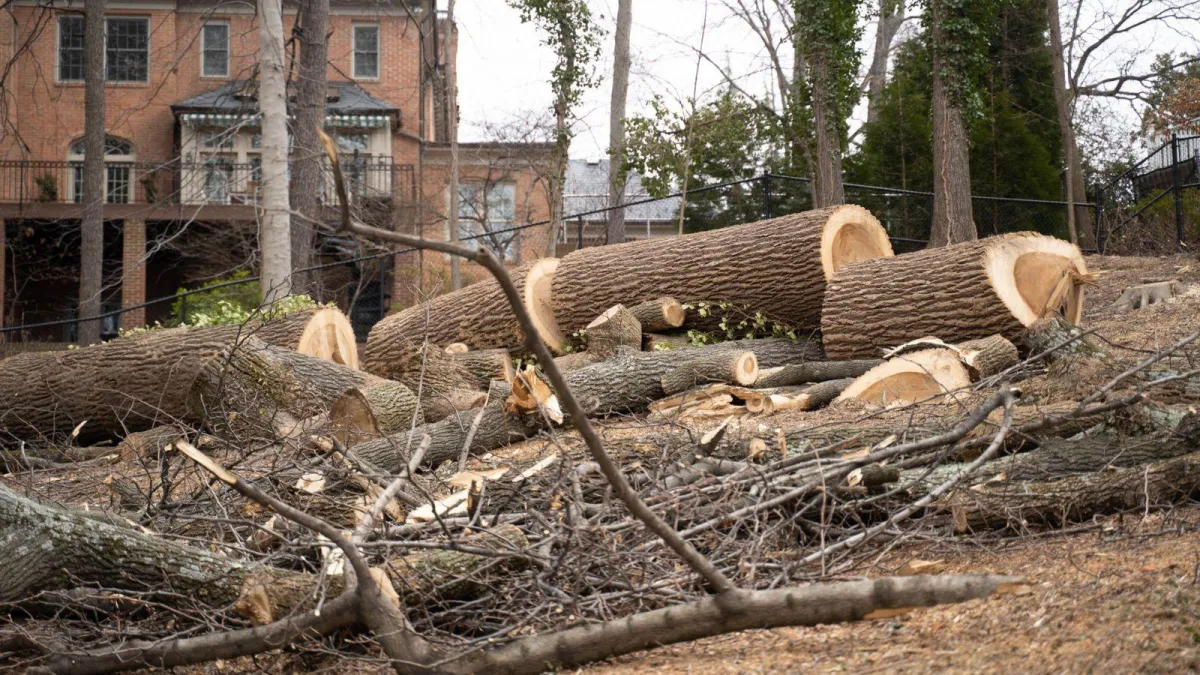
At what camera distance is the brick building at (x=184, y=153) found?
21.7 m

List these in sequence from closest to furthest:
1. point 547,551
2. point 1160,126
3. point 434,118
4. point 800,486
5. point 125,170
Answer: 1. point 547,551
2. point 800,486
3. point 1160,126
4. point 125,170
5. point 434,118

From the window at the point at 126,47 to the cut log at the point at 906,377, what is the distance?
74.6ft

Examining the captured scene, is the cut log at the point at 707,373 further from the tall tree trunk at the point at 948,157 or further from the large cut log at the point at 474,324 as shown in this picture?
the tall tree trunk at the point at 948,157

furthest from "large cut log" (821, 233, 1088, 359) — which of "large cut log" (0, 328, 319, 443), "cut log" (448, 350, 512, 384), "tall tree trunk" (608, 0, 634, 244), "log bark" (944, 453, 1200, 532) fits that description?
"tall tree trunk" (608, 0, 634, 244)

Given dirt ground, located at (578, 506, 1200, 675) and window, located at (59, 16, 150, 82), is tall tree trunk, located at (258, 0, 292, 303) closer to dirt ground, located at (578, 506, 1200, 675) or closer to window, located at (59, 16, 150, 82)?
dirt ground, located at (578, 506, 1200, 675)

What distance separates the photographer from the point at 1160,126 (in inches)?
803

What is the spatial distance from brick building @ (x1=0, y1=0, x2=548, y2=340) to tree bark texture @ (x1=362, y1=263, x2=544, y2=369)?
35.0 feet

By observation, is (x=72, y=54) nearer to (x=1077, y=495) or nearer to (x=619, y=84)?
(x=619, y=84)

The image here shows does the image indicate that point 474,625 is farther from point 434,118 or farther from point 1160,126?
point 434,118

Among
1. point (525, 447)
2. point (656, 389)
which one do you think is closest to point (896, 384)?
point (656, 389)

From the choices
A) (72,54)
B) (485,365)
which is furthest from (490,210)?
(485,365)

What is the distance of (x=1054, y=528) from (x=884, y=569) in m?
0.89

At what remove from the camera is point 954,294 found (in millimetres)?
7805

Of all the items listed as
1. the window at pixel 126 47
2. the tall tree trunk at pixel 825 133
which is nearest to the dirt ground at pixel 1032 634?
the tall tree trunk at pixel 825 133
